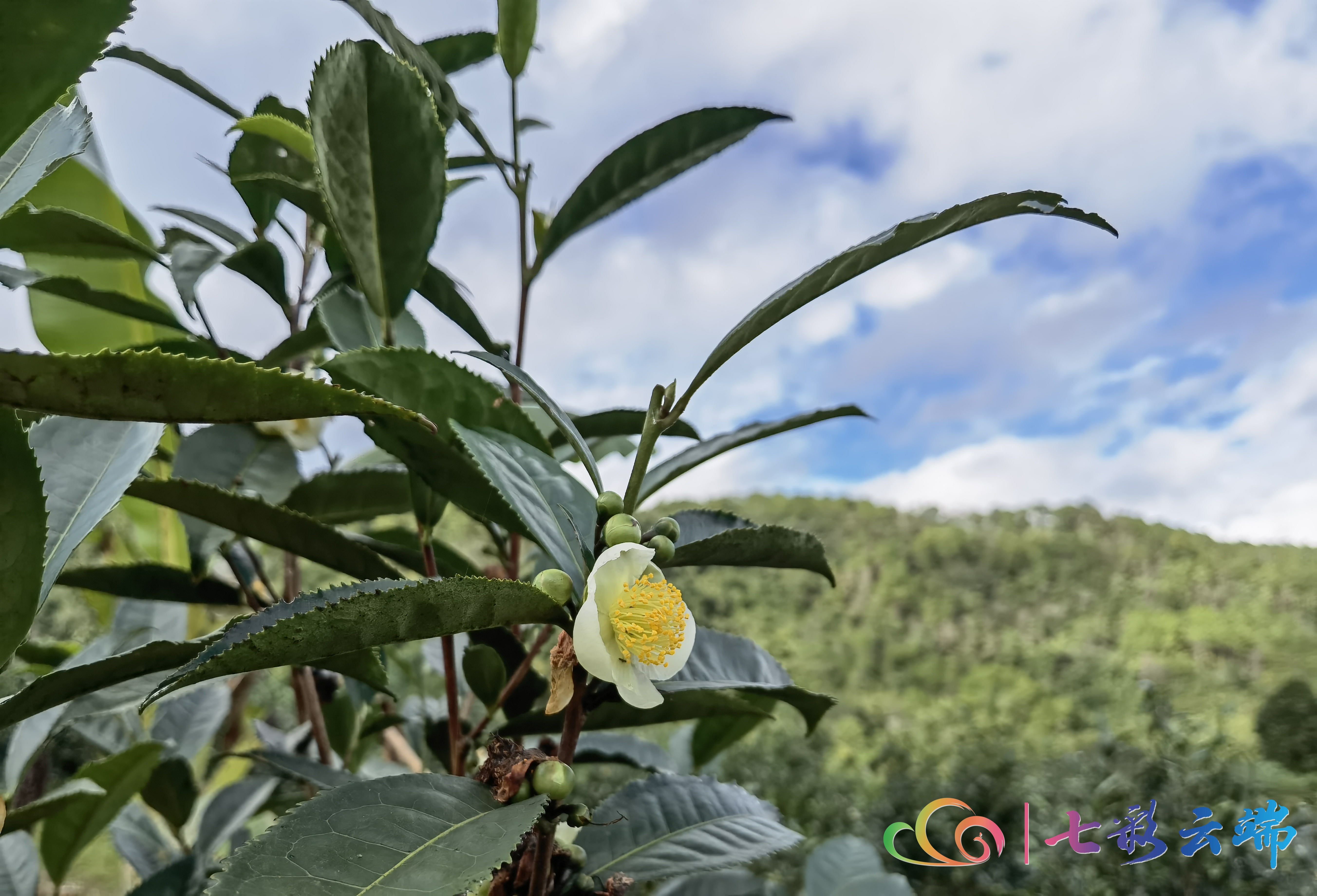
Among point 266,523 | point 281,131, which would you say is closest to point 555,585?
point 266,523

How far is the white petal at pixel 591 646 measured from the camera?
0.38 metres

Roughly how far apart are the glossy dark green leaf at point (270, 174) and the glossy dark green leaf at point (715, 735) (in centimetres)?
61

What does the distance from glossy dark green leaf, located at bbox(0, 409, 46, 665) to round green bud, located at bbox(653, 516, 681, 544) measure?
0.88ft

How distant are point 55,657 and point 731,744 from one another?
719 mm

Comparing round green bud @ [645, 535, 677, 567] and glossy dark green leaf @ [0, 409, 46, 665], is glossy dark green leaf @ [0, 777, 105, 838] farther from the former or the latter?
round green bud @ [645, 535, 677, 567]

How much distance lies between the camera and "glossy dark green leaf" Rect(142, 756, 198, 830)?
32.4 inches

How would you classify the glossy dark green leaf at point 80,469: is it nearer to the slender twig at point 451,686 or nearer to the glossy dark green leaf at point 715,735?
the slender twig at point 451,686

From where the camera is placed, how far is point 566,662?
39 cm

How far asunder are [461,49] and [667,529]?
61cm

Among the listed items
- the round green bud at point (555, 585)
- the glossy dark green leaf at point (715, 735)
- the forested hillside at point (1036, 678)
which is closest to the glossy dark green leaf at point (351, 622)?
the round green bud at point (555, 585)

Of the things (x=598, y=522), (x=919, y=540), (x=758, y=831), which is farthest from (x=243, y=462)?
(x=919, y=540)

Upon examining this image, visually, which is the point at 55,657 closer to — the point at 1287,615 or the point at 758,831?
the point at 758,831

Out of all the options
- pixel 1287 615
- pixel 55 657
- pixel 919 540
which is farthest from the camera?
pixel 919 540

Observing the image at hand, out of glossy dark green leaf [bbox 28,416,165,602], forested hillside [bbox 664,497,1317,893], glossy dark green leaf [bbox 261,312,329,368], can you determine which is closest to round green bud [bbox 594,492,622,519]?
glossy dark green leaf [bbox 28,416,165,602]
